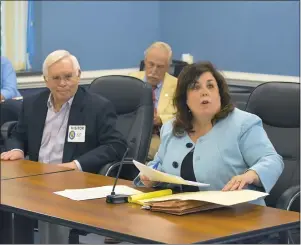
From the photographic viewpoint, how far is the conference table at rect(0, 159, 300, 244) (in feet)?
7.47

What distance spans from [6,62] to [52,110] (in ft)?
8.59

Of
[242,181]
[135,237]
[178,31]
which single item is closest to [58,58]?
[242,181]

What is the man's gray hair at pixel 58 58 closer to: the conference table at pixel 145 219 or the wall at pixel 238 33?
the conference table at pixel 145 219

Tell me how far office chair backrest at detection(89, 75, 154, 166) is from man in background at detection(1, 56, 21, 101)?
2.07 meters

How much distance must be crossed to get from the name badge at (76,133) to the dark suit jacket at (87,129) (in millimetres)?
18

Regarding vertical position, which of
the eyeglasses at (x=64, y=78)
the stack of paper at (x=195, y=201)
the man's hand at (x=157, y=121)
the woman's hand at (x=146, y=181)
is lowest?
the man's hand at (x=157, y=121)

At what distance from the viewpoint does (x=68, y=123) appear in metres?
3.99

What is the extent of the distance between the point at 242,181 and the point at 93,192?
0.60 m

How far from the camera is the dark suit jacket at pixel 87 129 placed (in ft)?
13.0

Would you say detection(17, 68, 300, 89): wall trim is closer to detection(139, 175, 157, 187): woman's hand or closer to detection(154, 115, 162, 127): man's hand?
detection(154, 115, 162, 127): man's hand

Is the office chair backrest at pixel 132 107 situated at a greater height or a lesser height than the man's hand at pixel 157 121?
greater

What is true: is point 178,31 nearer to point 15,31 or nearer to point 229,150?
point 15,31

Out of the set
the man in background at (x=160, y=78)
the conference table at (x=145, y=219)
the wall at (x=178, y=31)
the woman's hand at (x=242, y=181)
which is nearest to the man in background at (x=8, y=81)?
the wall at (x=178, y=31)

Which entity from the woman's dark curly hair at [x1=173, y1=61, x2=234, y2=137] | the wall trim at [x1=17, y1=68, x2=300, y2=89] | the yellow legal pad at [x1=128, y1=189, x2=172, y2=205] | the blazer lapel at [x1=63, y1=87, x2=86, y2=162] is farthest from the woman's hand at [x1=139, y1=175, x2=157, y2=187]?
the wall trim at [x1=17, y1=68, x2=300, y2=89]
